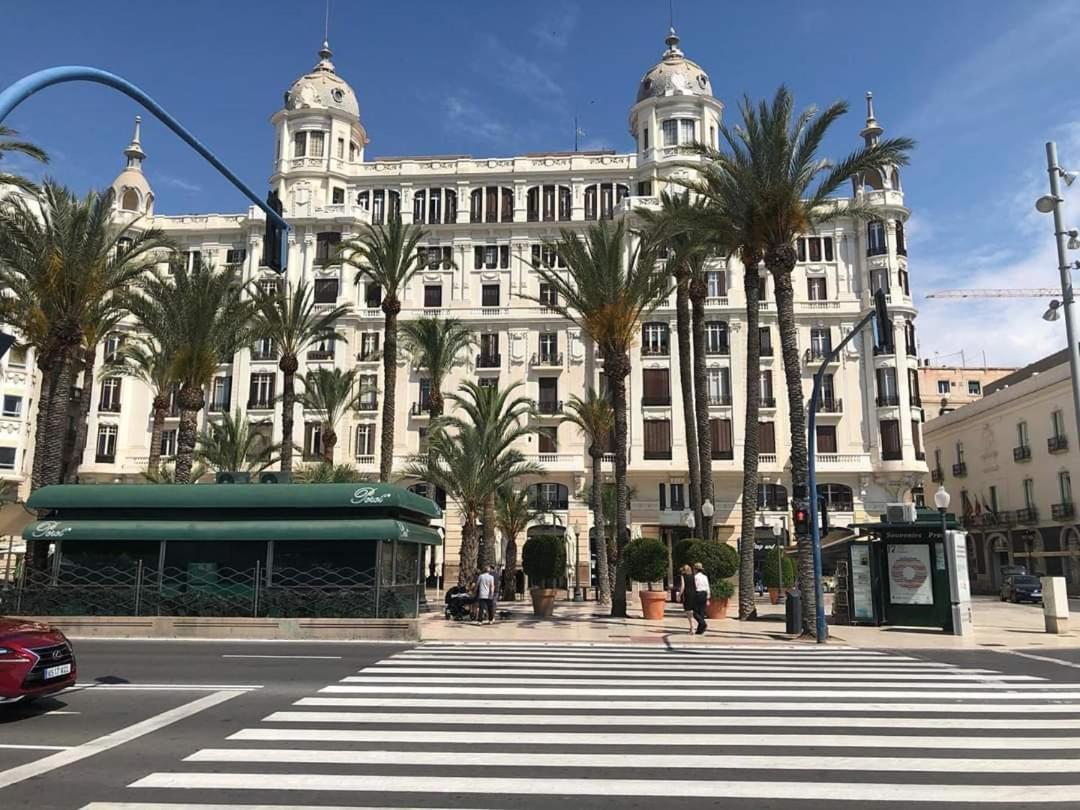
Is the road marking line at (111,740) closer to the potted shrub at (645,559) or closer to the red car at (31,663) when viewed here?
the red car at (31,663)

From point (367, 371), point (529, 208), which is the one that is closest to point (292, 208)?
point (367, 371)

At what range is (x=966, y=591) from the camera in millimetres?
21500

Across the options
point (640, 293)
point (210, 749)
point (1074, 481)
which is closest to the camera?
point (210, 749)

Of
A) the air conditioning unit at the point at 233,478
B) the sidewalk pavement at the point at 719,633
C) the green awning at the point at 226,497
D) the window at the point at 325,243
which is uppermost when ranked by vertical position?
the window at the point at 325,243

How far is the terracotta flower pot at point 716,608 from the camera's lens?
25266mm

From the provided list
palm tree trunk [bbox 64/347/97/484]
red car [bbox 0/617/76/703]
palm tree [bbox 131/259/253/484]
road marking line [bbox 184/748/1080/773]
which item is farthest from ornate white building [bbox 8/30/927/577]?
road marking line [bbox 184/748/1080/773]

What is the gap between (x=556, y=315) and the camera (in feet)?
172

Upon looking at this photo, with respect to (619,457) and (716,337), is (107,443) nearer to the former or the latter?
(619,457)

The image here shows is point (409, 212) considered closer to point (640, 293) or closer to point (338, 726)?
point (640, 293)

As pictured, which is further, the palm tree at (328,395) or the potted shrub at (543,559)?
the palm tree at (328,395)

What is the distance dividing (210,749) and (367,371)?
1760 inches

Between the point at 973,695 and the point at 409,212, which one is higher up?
the point at 409,212

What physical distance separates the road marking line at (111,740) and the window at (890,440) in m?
44.2

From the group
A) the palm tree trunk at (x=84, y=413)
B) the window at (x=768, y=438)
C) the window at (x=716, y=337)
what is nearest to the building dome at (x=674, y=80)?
the window at (x=716, y=337)
